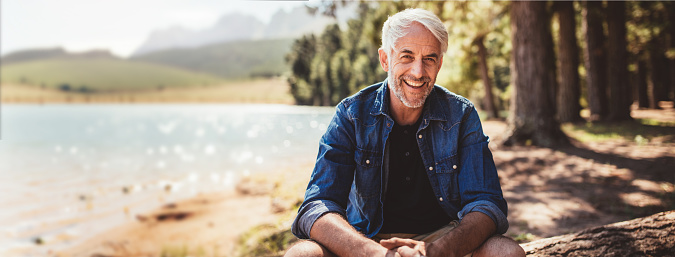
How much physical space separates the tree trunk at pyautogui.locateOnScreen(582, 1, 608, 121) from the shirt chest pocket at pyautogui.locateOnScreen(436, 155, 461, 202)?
14.0 m

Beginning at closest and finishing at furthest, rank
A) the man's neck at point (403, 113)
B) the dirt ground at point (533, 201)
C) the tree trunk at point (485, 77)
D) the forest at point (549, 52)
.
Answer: the man's neck at point (403, 113) < the dirt ground at point (533, 201) < the forest at point (549, 52) < the tree trunk at point (485, 77)

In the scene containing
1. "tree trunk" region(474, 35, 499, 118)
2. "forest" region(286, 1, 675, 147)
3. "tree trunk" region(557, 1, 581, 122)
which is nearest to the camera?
"forest" region(286, 1, 675, 147)

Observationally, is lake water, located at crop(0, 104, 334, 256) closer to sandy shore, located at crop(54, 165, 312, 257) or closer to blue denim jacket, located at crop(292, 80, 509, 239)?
sandy shore, located at crop(54, 165, 312, 257)

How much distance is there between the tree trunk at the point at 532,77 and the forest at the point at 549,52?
2 cm

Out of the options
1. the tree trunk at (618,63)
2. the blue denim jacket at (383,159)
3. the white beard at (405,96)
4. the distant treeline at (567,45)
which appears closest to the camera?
the blue denim jacket at (383,159)

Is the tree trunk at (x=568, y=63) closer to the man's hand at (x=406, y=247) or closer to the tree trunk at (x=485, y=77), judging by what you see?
the tree trunk at (x=485, y=77)

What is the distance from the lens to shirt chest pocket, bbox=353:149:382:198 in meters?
2.27

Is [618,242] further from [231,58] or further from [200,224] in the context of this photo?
[231,58]

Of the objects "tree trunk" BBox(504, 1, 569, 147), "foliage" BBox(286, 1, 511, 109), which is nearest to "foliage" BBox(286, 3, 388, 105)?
"foliage" BBox(286, 1, 511, 109)

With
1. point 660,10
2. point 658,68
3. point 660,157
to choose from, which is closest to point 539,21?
point 660,157

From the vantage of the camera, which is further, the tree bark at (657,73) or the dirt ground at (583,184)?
the tree bark at (657,73)

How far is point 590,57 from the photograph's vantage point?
1351 centimetres

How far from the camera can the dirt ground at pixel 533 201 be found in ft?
15.5

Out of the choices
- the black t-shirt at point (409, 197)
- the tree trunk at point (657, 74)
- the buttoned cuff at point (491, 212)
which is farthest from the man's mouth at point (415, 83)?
the tree trunk at point (657, 74)
